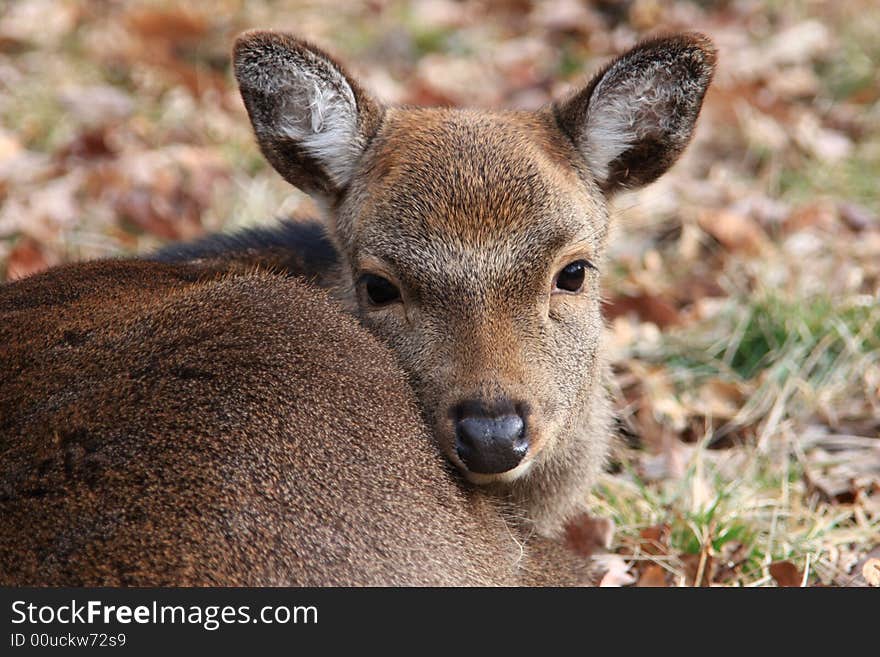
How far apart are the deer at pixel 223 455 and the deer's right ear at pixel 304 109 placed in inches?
37.9

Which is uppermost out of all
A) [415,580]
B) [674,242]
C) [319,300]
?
[319,300]

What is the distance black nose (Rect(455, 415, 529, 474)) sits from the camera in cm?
372

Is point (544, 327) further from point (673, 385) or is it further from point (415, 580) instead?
point (673, 385)

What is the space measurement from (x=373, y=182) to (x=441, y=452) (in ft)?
3.90

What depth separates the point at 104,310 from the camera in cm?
392

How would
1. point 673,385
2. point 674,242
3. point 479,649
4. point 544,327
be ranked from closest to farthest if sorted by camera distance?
1. point 479,649
2. point 544,327
3. point 673,385
4. point 674,242

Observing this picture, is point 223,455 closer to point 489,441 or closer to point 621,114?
point 489,441

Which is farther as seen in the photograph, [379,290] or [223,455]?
[379,290]

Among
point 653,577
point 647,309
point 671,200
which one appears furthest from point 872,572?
point 671,200

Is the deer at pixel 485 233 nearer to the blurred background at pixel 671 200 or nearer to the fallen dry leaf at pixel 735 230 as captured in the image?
the blurred background at pixel 671 200

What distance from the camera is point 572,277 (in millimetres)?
4367

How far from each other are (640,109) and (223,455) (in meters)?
2.32

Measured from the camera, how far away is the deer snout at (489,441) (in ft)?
12.2

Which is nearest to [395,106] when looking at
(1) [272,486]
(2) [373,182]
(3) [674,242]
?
(2) [373,182]
